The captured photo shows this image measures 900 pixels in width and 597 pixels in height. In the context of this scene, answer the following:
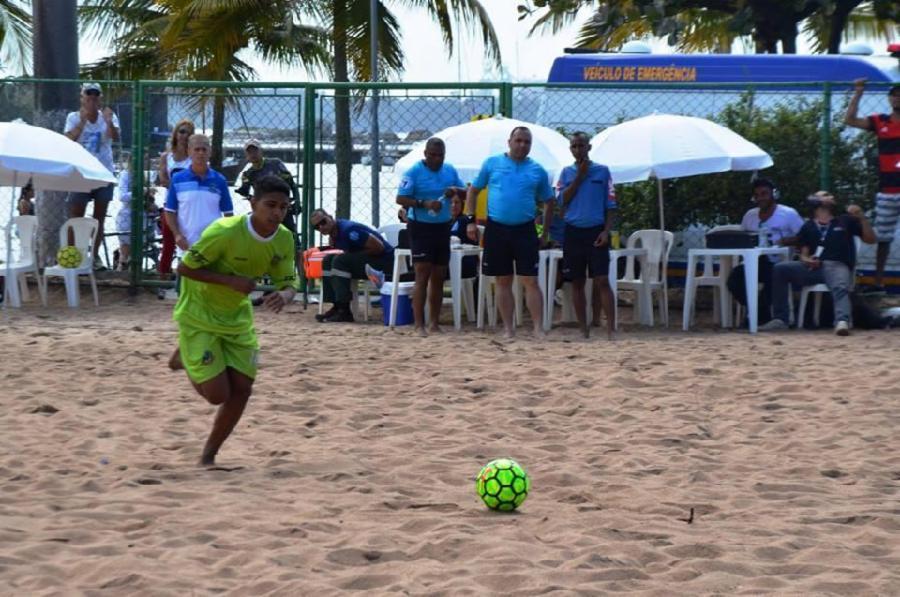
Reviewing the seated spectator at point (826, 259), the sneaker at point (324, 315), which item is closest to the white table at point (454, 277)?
the sneaker at point (324, 315)

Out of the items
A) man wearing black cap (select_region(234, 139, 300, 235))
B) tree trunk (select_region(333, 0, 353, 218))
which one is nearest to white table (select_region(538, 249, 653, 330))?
man wearing black cap (select_region(234, 139, 300, 235))

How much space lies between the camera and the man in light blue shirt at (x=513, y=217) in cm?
1148

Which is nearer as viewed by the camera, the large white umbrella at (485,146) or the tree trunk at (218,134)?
the large white umbrella at (485,146)

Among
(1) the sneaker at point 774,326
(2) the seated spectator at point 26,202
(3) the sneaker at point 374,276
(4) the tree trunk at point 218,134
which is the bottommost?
(1) the sneaker at point 774,326

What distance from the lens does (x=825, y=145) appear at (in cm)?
1312

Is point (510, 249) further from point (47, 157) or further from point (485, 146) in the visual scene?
point (47, 157)

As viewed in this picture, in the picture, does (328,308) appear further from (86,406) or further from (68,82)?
(86,406)

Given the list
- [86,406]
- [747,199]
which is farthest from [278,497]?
[747,199]

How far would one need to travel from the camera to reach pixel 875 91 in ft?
42.4

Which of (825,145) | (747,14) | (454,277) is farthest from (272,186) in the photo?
(747,14)

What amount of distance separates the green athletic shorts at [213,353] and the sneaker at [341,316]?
245 inches

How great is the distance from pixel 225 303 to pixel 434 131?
7476 mm

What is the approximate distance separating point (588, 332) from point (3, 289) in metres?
6.35

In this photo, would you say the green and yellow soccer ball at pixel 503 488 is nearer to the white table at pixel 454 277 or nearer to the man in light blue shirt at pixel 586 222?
the man in light blue shirt at pixel 586 222
